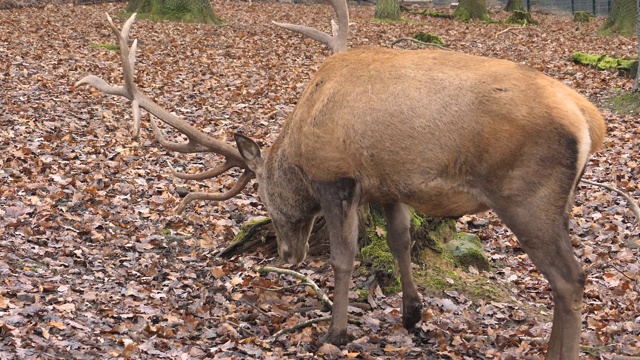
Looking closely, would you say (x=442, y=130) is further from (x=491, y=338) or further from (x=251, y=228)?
(x=251, y=228)

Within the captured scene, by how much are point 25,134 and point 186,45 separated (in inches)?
331

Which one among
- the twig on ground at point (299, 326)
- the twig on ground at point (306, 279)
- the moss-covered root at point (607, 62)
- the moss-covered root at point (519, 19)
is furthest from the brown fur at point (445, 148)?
the moss-covered root at point (519, 19)

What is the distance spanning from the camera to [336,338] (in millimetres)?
6117

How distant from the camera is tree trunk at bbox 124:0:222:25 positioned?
22.1 metres

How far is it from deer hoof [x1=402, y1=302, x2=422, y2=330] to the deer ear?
5.67 feet

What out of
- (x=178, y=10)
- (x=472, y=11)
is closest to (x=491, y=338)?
(x=178, y=10)

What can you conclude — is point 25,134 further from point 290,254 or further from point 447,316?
point 447,316

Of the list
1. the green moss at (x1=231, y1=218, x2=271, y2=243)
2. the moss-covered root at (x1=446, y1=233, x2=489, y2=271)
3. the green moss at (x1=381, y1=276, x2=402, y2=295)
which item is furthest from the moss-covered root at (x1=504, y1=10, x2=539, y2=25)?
the green moss at (x1=381, y1=276, x2=402, y2=295)

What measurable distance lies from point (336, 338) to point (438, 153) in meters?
1.71

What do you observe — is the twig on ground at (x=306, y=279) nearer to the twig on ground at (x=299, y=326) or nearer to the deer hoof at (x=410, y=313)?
the twig on ground at (x=299, y=326)

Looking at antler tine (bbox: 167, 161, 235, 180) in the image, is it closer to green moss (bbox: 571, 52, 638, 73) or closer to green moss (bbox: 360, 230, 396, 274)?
green moss (bbox: 360, 230, 396, 274)

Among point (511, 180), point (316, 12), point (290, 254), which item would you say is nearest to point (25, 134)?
point (290, 254)

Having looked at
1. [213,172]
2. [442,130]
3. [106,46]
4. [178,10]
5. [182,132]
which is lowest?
[106,46]

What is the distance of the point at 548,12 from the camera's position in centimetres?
3750
